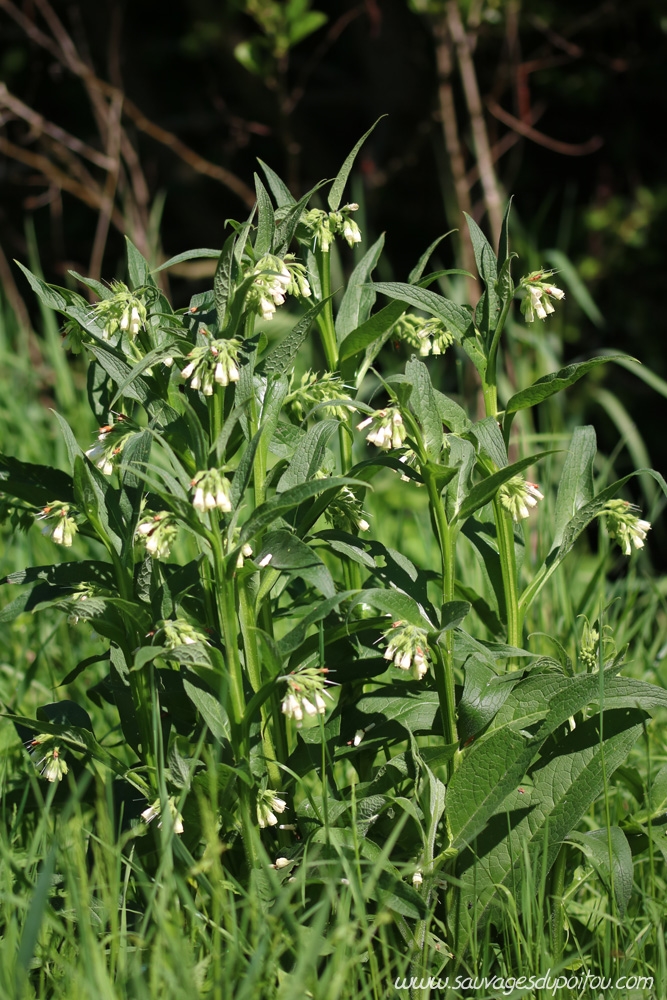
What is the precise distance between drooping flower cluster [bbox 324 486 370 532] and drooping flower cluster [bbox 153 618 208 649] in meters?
0.26

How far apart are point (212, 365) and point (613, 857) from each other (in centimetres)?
79

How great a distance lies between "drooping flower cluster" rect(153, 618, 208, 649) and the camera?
1.07m

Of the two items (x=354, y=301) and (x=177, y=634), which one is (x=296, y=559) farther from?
(x=354, y=301)

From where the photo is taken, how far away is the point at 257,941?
1049 mm

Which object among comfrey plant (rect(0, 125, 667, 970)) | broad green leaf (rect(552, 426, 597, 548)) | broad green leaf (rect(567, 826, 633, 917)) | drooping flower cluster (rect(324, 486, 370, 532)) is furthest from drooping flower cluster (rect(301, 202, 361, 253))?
broad green leaf (rect(567, 826, 633, 917))

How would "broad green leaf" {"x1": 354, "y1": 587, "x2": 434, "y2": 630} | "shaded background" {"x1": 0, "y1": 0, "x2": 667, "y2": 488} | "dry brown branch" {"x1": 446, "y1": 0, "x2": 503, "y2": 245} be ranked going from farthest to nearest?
"shaded background" {"x1": 0, "y1": 0, "x2": 667, "y2": 488} → "dry brown branch" {"x1": 446, "y1": 0, "x2": 503, "y2": 245} → "broad green leaf" {"x1": 354, "y1": 587, "x2": 434, "y2": 630}

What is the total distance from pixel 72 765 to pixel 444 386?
3084mm

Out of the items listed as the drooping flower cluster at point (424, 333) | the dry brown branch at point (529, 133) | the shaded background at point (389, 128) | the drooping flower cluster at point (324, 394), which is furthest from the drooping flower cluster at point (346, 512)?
the dry brown branch at point (529, 133)

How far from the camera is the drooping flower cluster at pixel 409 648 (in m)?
1.07

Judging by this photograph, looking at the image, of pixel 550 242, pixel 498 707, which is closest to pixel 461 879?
pixel 498 707

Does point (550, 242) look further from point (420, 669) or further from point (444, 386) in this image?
point (420, 669)

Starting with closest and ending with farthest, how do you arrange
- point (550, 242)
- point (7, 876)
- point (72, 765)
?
point (7, 876)
point (72, 765)
point (550, 242)

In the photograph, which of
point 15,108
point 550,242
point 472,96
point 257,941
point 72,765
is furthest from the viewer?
point 550,242

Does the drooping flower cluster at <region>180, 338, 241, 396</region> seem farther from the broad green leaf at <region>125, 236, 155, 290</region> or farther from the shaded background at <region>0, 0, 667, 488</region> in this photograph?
the shaded background at <region>0, 0, 667, 488</region>
